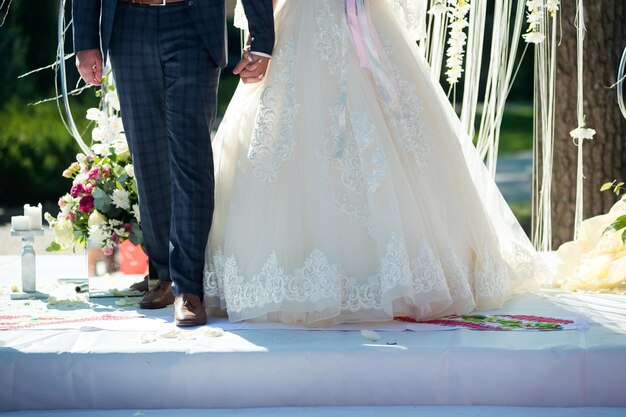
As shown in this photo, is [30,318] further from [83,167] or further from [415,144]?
[415,144]

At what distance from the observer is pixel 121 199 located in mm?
3637

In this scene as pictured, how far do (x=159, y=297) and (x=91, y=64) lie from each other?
81 cm

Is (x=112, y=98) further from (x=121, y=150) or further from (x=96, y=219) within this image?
(x=96, y=219)

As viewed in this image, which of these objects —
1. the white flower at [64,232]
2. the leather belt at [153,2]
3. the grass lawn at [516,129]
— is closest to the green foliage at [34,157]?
the grass lawn at [516,129]

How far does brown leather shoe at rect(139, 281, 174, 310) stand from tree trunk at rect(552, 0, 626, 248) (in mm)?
2354

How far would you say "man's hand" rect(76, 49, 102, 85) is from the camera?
321cm

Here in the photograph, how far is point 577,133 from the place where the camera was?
13.8 ft

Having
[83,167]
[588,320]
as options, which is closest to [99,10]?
[83,167]

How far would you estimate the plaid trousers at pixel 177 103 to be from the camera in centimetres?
308

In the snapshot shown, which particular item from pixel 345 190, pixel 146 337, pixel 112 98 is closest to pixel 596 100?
pixel 345 190

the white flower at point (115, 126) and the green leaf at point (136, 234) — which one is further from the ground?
the white flower at point (115, 126)

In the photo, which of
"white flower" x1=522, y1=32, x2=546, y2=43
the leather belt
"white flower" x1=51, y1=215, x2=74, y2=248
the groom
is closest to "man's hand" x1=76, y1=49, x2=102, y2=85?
A: the groom

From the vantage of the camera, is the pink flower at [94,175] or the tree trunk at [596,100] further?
the tree trunk at [596,100]

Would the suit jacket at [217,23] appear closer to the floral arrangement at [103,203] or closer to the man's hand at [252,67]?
the man's hand at [252,67]
